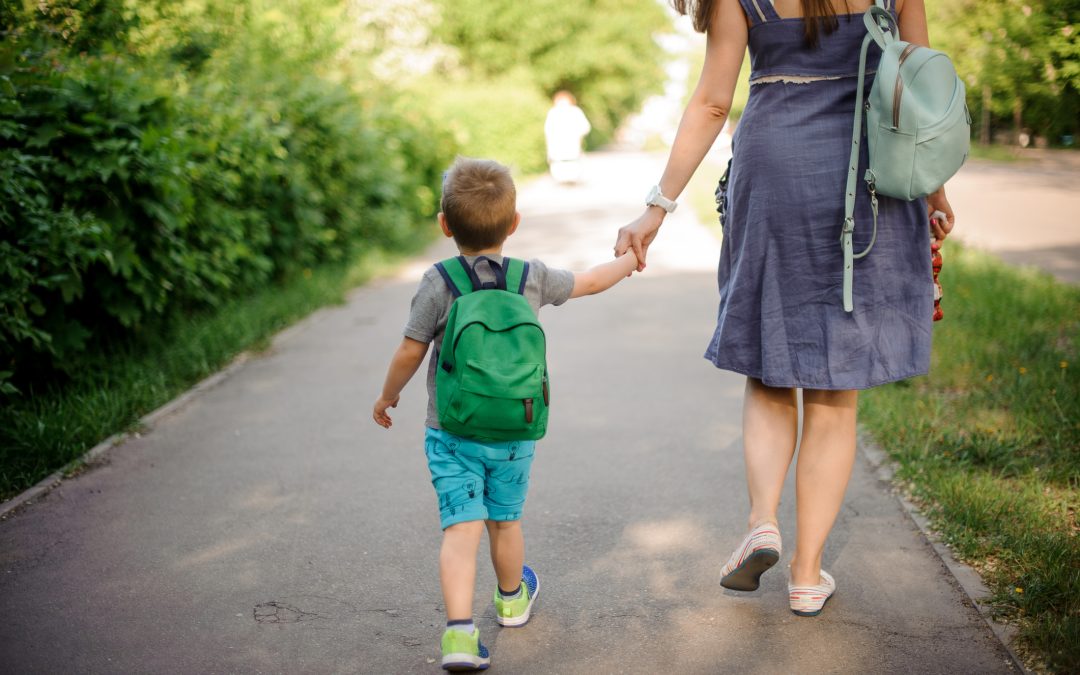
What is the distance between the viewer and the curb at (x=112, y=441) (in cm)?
409

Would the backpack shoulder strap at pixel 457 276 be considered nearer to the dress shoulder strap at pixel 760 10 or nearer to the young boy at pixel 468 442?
the young boy at pixel 468 442

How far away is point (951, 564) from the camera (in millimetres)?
3346

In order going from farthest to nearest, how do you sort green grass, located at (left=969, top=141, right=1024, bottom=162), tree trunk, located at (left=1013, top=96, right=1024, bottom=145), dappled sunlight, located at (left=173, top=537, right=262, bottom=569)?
1. green grass, located at (left=969, top=141, right=1024, bottom=162)
2. tree trunk, located at (left=1013, top=96, right=1024, bottom=145)
3. dappled sunlight, located at (left=173, top=537, right=262, bottom=569)

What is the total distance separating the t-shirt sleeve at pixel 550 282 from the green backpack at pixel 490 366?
0.14 meters

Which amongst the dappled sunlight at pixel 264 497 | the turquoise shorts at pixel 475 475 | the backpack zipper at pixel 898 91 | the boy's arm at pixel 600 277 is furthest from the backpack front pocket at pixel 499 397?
the dappled sunlight at pixel 264 497

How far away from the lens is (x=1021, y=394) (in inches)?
191

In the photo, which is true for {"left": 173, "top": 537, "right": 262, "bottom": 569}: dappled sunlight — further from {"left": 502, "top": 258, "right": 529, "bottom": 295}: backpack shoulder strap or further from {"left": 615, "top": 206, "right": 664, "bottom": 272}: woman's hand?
{"left": 615, "top": 206, "right": 664, "bottom": 272}: woman's hand

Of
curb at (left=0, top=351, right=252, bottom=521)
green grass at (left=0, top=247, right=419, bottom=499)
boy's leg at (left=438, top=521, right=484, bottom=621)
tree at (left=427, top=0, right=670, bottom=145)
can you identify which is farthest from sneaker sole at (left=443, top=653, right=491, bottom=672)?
tree at (left=427, top=0, right=670, bottom=145)

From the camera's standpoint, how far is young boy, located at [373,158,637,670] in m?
2.69

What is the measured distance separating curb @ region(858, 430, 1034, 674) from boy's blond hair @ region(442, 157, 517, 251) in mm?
1867

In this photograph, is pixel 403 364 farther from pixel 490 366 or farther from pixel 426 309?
pixel 490 366

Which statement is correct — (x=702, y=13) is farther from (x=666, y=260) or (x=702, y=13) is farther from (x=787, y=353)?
(x=666, y=260)

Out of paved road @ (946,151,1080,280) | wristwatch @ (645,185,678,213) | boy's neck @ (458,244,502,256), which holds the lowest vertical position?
paved road @ (946,151,1080,280)

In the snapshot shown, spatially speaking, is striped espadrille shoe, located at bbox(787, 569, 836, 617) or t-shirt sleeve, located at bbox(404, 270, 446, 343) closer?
t-shirt sleeve, located at bbox(404, 270, 446, 343)
